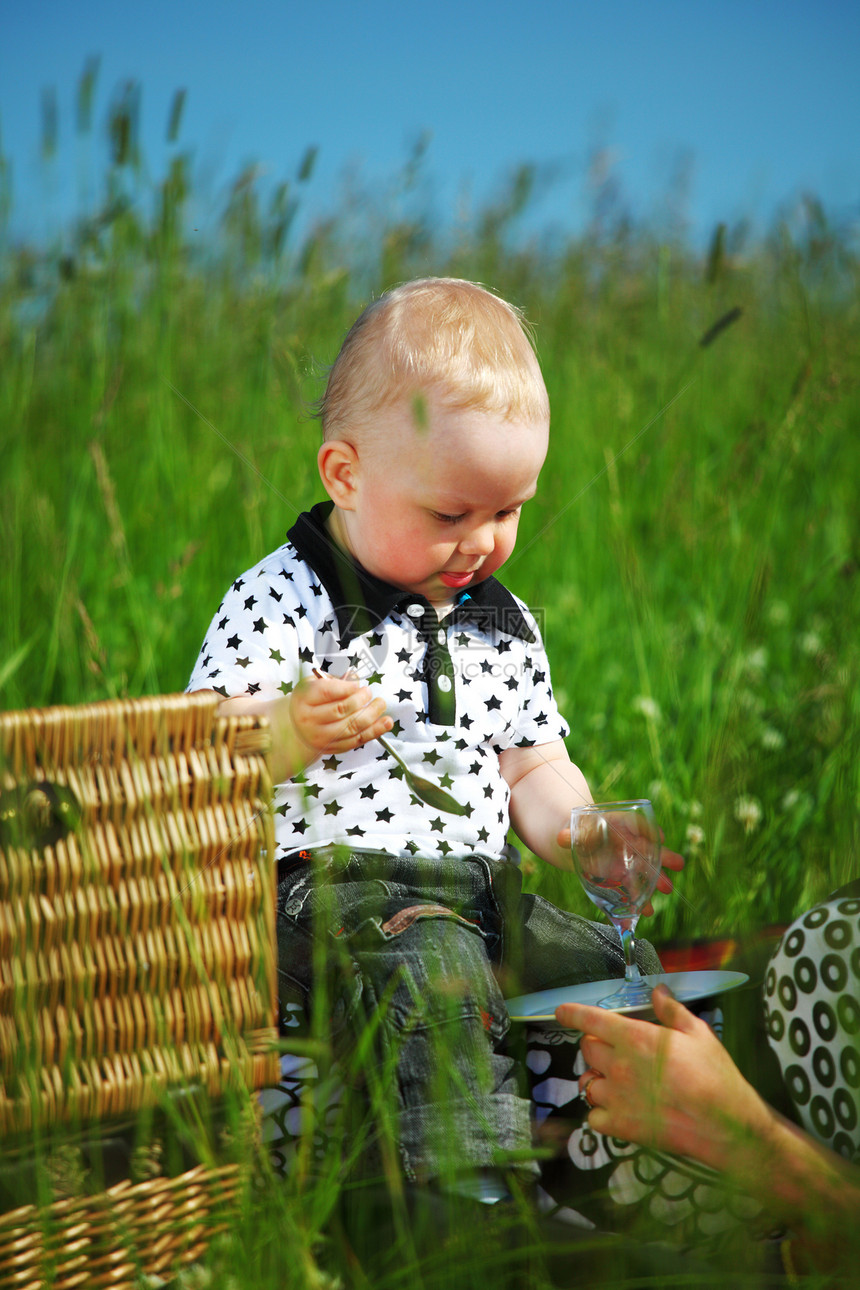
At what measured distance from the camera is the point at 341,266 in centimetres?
277

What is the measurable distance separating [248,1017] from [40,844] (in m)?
0.27

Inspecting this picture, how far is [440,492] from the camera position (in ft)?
4.36

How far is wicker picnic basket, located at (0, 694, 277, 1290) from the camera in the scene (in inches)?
35.4

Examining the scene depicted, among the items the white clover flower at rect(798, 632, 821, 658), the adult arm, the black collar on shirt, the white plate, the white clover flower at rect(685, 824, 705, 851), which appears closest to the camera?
the adult arm

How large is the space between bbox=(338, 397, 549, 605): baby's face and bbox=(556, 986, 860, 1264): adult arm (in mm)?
602

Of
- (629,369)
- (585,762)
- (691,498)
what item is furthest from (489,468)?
(629,369)

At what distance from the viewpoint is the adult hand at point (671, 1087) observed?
91cm

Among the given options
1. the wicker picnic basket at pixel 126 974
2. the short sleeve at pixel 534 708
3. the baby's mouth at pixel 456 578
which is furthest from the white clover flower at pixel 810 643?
the wicker picnic basket at pixel 126 974

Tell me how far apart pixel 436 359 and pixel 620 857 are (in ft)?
2.18

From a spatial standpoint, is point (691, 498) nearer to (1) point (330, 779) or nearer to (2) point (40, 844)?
→ (1) point (330, 779)

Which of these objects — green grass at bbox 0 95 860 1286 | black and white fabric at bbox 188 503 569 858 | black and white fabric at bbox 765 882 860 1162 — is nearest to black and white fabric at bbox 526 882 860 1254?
black and white fabric at bbox 765 882 860 1162

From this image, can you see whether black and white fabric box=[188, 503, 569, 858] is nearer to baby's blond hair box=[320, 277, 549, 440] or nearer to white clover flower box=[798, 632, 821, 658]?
baby's blond hair box=[320, 277, 549, 440]

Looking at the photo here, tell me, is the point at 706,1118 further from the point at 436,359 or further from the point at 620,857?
the point at 436,359

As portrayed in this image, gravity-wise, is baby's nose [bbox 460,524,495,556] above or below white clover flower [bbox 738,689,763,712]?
above
